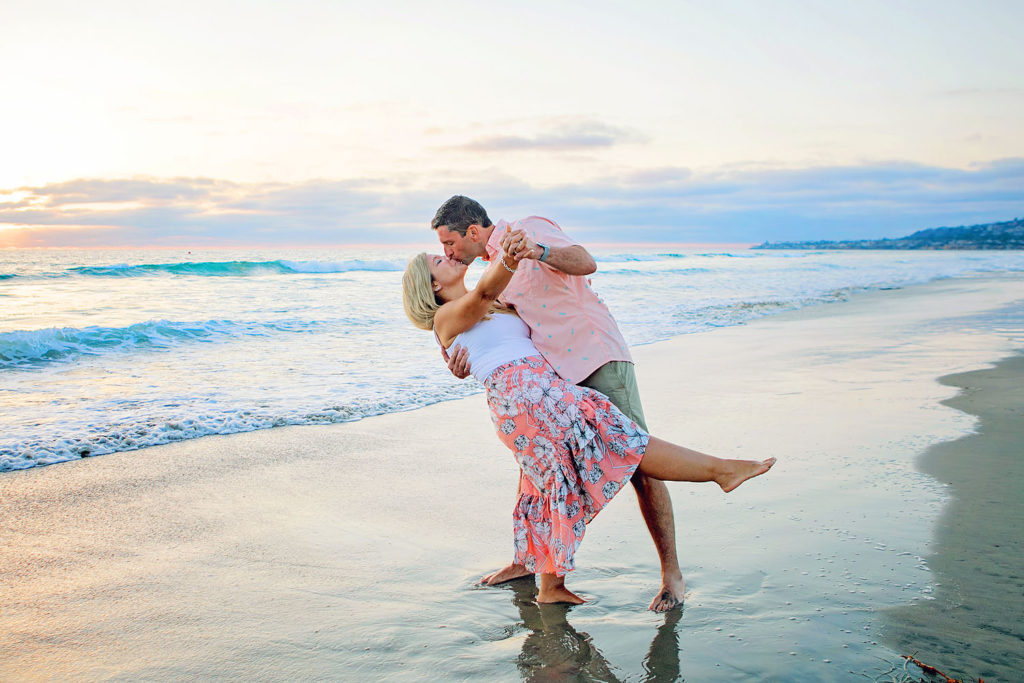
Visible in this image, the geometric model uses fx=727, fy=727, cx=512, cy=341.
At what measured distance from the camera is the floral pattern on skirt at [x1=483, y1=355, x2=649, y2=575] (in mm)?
2996

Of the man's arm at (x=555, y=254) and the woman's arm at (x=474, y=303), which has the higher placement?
the man's arm at (x=555, y=254)

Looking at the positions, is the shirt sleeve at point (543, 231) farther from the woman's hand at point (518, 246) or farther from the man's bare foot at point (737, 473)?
the man's bare foot at point (737, 473)

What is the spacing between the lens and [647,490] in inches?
130

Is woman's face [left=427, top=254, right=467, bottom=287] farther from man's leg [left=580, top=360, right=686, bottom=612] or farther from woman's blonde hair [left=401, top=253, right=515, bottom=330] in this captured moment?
man's leg [left=580, top=360, right=686, bottom=612]

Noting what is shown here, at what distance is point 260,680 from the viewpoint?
2553 mm

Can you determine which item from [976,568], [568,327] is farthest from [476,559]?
[976,568]

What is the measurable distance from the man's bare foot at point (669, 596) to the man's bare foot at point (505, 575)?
625 mm

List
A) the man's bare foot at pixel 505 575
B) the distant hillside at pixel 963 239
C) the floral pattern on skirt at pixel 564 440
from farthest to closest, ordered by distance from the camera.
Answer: the distant hillside at pixel 963 239 → the man's bare foot at pixel 505 575 → the floral pattern on skirt at pixel 564 440

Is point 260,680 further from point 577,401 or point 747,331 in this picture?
point 747,331

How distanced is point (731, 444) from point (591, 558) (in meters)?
2.25

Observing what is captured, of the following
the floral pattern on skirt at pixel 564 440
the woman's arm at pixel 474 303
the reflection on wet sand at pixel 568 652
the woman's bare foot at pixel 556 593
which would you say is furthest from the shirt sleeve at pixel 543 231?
the reflection on wet sand at pixel 568 652

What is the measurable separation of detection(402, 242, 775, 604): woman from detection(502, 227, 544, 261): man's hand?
15 cm

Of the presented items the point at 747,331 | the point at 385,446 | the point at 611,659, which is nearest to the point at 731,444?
the point at 385,446

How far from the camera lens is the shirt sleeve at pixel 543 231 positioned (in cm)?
295
